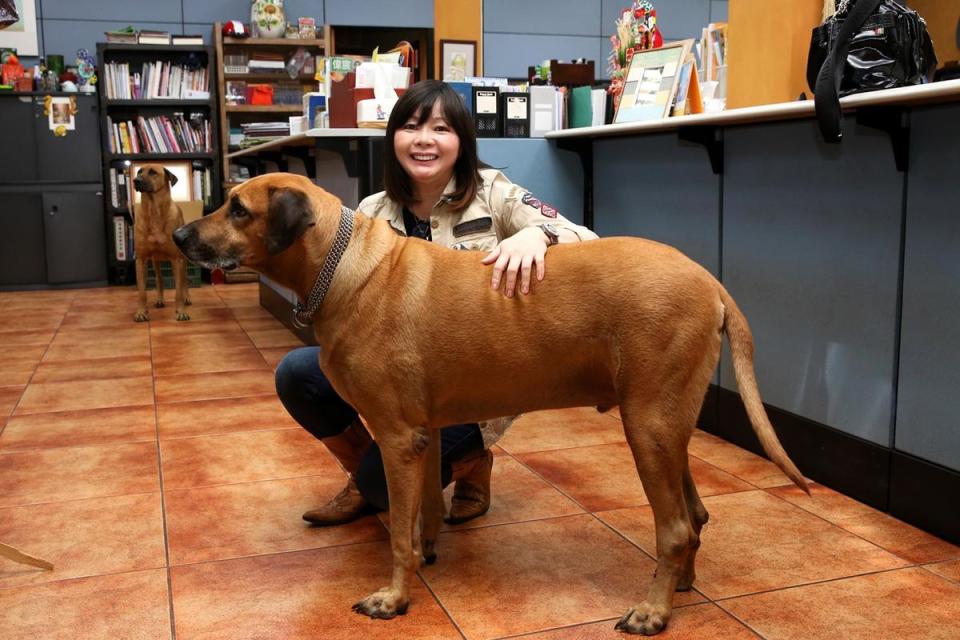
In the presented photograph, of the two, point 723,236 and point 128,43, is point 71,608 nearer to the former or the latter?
point 723,236

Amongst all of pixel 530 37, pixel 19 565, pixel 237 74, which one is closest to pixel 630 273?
pixel 19 565

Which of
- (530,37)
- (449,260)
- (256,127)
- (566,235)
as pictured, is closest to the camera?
(449,260)

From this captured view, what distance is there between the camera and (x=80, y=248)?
7918 mm

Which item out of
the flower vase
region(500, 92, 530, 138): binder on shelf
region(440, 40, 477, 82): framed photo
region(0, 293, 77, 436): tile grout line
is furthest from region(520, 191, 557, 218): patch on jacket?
region(440, 40, 477, 82): framed photo

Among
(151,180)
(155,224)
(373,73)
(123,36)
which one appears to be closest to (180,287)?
(155,224)

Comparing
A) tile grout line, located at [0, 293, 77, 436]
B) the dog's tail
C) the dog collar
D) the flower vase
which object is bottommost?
tile grout line, located at [0, 293, 77, 436]

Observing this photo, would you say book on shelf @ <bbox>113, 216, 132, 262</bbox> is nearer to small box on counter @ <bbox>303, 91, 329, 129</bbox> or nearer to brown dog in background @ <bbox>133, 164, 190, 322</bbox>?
brown dog in background @ <bbox>133, 164, 190, 322</bbox>

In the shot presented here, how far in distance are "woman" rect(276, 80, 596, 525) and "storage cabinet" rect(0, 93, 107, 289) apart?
6.31 m

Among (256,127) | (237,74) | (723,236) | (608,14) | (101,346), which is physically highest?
(608,14)

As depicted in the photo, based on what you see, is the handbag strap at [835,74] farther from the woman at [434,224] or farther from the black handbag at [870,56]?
the woman at [434,224]

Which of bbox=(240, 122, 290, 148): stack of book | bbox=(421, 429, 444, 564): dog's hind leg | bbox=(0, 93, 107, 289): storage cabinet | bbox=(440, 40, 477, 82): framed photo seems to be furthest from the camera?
bbox=(440, 40, 477, 82): framed photo

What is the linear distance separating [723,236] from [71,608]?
2.33 meters

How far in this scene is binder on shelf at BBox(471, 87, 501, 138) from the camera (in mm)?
3990

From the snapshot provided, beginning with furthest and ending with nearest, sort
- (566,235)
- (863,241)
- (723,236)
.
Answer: (723,236), (863,241), (566,235)
